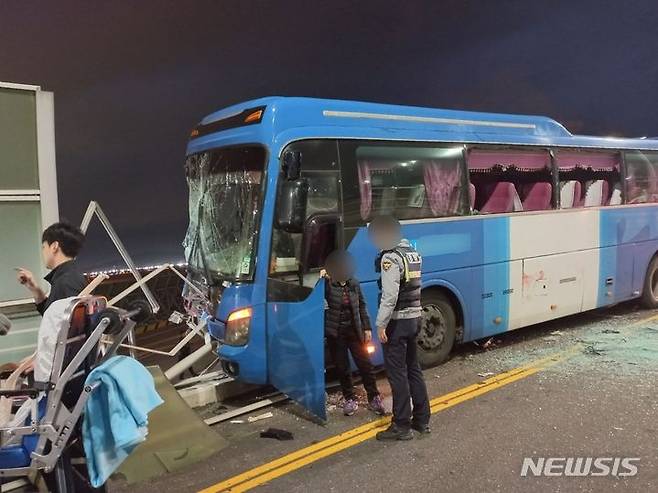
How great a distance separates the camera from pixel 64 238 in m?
3.62

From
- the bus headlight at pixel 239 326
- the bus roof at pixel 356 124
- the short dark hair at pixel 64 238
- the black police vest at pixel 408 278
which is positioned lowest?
the bus headlight at pixel 239 326

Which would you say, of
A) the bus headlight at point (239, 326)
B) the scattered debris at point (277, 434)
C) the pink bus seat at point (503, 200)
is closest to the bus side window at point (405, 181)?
the pink bus seat at point (503, 200)

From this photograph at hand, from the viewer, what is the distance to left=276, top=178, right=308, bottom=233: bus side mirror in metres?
5.50

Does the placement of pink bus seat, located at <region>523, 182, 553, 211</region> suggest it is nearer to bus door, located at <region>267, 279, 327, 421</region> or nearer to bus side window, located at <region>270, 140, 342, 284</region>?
bus side window, located at <region>270, 140, 342, 284</region>

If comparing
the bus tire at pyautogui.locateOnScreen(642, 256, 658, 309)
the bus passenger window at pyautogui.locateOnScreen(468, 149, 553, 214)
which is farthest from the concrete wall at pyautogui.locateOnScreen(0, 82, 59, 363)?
the bus tire at pyautogui.locateOnScreen(642, 256, 658, 309)

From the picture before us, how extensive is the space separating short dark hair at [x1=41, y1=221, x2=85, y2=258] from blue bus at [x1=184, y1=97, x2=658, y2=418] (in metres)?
2.17

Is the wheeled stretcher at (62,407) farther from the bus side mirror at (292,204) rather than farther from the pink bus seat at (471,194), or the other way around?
the pink bus seat at (471,194)

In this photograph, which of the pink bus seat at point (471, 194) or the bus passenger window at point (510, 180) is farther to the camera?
the bus passenger window at point (510, 180)

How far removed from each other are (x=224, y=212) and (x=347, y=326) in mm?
1842

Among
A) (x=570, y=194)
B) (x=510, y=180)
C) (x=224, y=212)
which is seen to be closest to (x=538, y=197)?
(x=510, y=180)

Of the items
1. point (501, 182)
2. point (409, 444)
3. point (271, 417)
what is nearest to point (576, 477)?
point (409, 444)

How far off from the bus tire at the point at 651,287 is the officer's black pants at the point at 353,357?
6973 mm

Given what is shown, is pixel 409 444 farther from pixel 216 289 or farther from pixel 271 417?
pixel 216 289

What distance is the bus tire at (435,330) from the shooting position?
690cm
